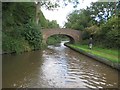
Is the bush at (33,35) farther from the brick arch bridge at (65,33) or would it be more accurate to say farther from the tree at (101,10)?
the tree at (101,10)

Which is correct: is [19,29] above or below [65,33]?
above

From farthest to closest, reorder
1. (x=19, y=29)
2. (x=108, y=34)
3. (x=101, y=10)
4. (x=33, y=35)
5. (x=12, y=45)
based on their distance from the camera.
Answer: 1. (x=101, y=10)
2. (x=33, y=35)
3. (x=19, y=29)
4. (x=108, y=34)
5. (x=12, y=45)

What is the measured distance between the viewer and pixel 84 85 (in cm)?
961

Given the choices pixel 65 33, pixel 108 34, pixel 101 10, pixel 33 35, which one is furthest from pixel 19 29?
pixel 101 10

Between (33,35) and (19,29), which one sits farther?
(33,35)

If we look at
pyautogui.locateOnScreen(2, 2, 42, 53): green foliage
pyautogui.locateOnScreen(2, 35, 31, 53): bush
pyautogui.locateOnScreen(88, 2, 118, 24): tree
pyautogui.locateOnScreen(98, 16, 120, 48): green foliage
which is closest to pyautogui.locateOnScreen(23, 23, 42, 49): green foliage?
pyautogui.locateOnScreen(2, 2, 42, 53): green foliage

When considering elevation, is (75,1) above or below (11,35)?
above

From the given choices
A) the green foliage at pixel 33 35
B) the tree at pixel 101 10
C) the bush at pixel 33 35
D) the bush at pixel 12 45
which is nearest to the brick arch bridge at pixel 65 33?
the tree at pixel 101 10

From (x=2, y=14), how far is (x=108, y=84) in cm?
1491

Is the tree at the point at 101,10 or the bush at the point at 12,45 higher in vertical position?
the tree at the point at 101,10

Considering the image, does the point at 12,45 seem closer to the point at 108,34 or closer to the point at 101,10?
the point at 108,34

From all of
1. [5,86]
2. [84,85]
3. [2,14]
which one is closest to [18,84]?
[5,86]

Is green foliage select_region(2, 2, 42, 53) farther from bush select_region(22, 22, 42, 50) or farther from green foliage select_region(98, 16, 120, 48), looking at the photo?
green foliage select_region(98, 16, 120, 48)

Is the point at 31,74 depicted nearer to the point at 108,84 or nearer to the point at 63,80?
the point at 63,80
